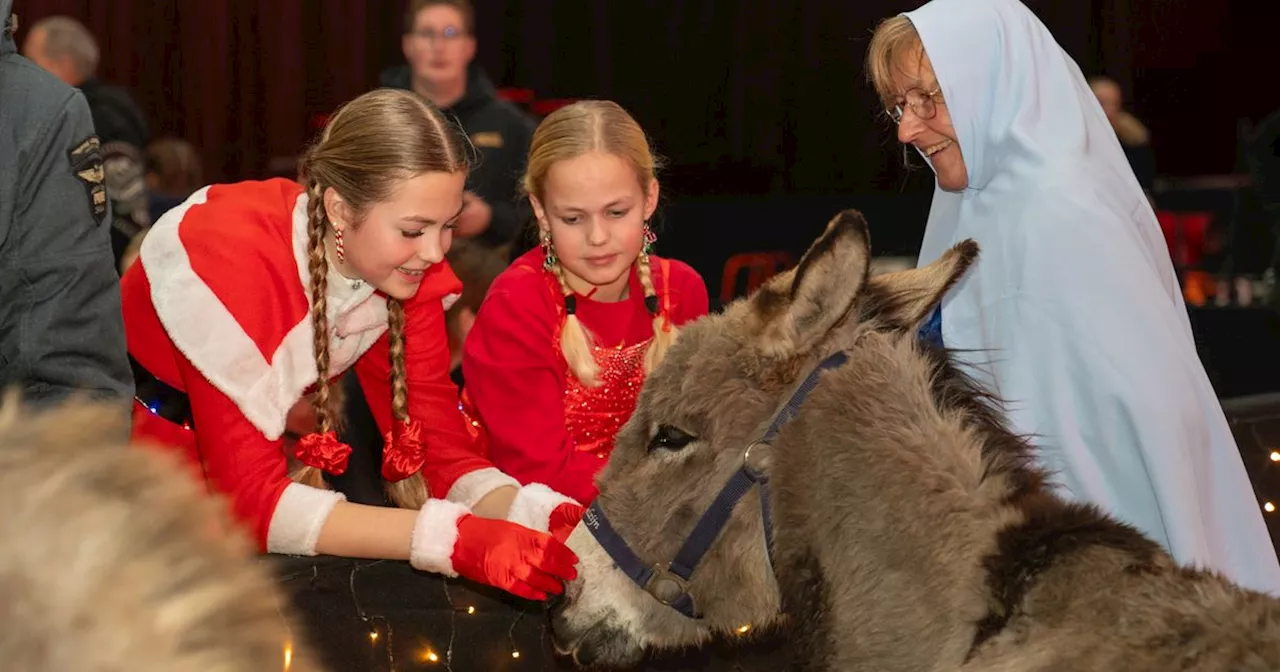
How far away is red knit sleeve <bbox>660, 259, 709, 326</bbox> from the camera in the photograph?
346 cm

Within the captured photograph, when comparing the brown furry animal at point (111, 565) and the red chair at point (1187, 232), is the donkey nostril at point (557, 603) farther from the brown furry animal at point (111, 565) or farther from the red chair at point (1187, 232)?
the red chair at point (1187, 232)

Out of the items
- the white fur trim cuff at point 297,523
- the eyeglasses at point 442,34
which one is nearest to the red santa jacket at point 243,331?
the white fur trim cuff at point 297,523

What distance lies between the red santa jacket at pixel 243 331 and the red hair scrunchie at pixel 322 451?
0.05 m

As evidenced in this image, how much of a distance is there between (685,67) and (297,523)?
8.45m

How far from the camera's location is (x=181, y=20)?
1003 cm

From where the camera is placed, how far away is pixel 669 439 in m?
2.42

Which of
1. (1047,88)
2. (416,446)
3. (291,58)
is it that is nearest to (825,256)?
(1047,88)

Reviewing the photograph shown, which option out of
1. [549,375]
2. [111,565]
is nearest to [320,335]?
[549,375]

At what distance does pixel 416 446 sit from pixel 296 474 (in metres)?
0.28

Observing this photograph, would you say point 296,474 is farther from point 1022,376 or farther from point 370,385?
point 1022,376

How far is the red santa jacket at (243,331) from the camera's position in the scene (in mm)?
2756

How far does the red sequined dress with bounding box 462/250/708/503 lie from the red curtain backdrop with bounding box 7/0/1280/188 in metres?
6.64

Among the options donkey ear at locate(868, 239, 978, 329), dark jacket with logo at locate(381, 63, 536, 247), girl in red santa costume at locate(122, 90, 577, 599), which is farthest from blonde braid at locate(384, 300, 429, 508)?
dark jacket with logo at locate(381, 63, 536, 247)

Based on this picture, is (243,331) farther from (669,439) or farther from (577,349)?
(669,439)
